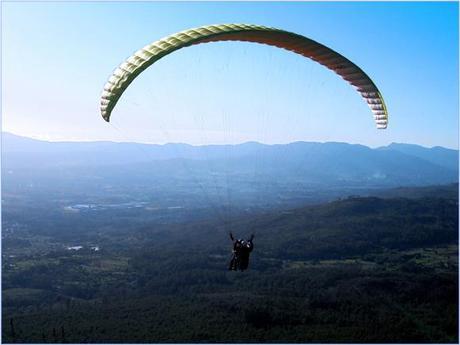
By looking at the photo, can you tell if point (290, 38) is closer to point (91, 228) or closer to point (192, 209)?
point (91, 228)

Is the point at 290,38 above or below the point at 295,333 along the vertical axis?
above

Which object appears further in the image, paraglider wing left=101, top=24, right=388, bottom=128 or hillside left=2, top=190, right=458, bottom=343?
hillside left=2, top=190, right=458, bottom=343

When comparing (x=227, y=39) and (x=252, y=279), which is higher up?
(x=227, y=39)

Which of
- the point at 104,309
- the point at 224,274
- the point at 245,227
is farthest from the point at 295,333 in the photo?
the point at 245,227

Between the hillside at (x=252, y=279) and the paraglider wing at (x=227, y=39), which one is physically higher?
the paraglider wing at (x=227, y=39)

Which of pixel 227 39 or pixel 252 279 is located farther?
pixel 252 279

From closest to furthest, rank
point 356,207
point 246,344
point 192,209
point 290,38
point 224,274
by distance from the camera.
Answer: point 290,38
point 246,344
point 224,274
point 356,207
point 192,209

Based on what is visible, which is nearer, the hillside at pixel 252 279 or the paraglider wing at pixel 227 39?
the paraglider wing at pixel 227 39

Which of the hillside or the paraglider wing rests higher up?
the paraglider wing
